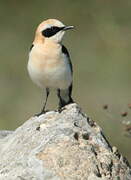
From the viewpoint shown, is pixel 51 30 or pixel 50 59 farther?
pixel 51 30

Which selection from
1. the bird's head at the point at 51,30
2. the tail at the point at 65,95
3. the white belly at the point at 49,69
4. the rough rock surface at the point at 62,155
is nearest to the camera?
the rough rock surface at the point at 62,155

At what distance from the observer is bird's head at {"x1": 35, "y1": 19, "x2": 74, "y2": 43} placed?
10.3m

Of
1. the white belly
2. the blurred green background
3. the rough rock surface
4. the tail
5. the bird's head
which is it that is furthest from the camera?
the blurred green background

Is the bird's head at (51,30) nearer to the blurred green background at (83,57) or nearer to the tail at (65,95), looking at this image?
the tail at (65,95)

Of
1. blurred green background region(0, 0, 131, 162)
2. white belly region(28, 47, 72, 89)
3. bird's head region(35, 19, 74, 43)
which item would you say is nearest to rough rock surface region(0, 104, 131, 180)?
white belly region(28, 47, 72, 89)

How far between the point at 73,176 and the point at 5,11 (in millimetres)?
14083

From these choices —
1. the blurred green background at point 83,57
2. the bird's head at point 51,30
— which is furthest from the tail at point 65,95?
the blurred green background at point 83,57

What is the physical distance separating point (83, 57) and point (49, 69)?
822 centimetres

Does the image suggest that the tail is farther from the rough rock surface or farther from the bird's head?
the rough rock surface

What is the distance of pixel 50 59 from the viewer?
402 inches

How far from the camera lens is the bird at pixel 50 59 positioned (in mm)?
10203

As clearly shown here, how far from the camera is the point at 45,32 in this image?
408 inches

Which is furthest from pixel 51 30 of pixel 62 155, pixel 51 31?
pixel 62 155

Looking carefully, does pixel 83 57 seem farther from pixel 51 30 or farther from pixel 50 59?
pixel 50 59
